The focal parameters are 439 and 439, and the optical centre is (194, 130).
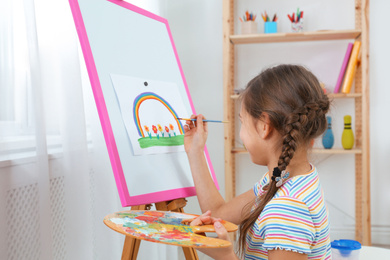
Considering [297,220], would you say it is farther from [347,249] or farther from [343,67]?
[343,67]

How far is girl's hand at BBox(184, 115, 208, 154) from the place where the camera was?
4.60ft

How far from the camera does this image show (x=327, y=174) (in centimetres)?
303

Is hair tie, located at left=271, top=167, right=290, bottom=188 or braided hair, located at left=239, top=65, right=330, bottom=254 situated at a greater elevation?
braided hair, located at left=239, top=65, right=330, bottom=254

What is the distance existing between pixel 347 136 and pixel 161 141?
1.70m

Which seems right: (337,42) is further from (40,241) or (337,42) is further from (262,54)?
(40,241)

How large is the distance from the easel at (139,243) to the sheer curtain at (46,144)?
0.28 meters

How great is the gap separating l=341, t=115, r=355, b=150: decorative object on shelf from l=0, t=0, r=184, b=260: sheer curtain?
1638mm

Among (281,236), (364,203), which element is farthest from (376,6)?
(281,236)

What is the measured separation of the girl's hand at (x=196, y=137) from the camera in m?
1.40

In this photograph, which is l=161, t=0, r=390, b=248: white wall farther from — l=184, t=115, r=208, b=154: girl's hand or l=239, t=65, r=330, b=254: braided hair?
l=239, t=65, r=330, b=254: braided hair

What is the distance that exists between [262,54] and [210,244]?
7.84 ft

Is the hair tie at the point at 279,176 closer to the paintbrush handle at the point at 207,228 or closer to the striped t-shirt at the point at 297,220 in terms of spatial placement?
the striped t-shirt at the point at 297,220

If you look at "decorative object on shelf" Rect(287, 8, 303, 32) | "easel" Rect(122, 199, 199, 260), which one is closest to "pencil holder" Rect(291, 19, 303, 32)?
"decorative object on shelf" Rect(287, 8, 303, 32)

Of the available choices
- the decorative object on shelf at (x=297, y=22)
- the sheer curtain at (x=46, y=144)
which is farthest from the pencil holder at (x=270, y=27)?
the sheer curtain at (x=46, y=144)
